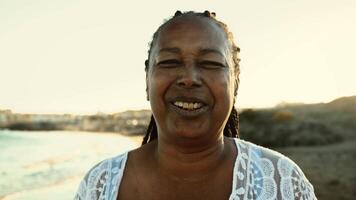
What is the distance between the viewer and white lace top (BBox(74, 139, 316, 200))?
2816mm

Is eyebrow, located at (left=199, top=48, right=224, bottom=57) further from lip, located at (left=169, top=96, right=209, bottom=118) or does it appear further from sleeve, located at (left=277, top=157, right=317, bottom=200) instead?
sleeve, located at (left=277, top=157, right=317, bottom=200)

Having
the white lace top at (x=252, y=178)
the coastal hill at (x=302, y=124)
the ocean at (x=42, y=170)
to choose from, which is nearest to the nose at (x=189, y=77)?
the white lace top at (x=252, y=178)

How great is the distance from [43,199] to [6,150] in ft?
52.5

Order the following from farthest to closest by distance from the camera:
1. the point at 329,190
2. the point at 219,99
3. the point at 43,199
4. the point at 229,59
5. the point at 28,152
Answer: the point at 28,152 < the point at 43,199 < the point at 329,190 < the point at 229,59 < the point at 219,99

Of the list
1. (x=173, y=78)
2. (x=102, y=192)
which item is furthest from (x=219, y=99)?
(x=102, y=192)

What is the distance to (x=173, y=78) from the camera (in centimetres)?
276

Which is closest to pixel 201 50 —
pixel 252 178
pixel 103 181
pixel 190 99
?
pixel 190 99

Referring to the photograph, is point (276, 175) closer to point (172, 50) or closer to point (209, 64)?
point (209, 64)

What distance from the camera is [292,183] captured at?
2824 millimetres

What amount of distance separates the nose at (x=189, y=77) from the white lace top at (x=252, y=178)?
53 centimetres

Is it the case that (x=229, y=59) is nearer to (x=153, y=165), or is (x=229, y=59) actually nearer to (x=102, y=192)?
(x=153, y=165)

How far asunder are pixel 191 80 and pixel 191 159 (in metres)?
0.47

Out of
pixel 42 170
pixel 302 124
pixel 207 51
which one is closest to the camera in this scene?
pixel 207 51

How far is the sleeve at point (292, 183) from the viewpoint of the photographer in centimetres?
279
